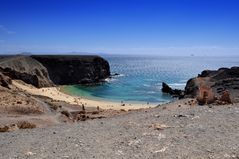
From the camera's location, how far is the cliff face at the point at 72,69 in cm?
10700

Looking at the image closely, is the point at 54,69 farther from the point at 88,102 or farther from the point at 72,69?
the point at 88,102

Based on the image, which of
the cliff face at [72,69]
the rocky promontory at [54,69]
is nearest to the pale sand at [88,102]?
the rocky promontory at [54,69]

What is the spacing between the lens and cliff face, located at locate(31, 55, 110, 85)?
10700cm

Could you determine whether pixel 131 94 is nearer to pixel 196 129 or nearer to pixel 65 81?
pixel 65 81

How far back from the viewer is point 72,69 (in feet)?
363

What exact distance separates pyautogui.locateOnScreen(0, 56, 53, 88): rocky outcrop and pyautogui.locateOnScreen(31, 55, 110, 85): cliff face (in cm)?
578

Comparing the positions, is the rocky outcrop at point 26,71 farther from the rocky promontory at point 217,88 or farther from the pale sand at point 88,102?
the rocky promontory at point 217,88

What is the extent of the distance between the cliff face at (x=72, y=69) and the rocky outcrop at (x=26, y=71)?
5779 mm

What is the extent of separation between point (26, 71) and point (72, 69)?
22108mm

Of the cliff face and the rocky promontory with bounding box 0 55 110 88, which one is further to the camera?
the cliff face

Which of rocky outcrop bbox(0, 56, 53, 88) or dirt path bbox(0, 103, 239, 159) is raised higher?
dirt path bbox(0, 103, 239, 159)

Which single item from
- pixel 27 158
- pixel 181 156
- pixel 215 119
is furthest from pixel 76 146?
pixel 215 119

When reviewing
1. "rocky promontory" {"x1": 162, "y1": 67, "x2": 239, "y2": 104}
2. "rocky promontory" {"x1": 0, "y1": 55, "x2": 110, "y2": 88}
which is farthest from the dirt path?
"rocky promontory" {"x1": 0, "y1": 55, "x2": 110, "y2": 88}

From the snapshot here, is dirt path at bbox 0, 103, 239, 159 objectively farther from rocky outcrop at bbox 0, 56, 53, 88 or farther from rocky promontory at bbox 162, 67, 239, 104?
rocky outcrop at bbox 0, 56, 53, 88
